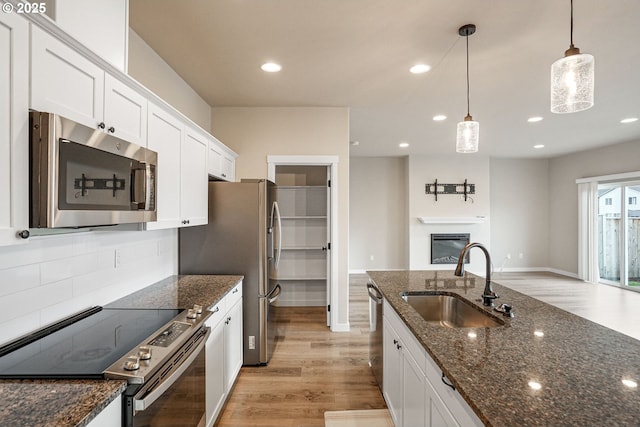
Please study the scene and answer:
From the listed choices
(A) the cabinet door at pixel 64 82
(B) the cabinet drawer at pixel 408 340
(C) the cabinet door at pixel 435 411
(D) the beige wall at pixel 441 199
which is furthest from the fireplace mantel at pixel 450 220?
(A) the cabinet door at pixel 64 82

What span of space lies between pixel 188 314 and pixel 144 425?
2.00 feet

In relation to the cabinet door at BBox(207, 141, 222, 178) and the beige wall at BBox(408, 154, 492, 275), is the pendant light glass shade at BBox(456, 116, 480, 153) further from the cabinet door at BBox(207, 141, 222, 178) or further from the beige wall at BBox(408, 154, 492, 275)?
the beige wall at BBox(408, 154, 492, 275)

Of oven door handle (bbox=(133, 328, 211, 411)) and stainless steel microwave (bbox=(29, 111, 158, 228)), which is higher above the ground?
stainless steel microwave (bbox=(29, 111, 158, 228))

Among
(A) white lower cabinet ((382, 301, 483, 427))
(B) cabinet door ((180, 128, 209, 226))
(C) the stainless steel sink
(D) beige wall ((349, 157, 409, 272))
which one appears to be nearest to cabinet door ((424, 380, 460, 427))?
(A) white lower cabinet ((382, 301, 483, 427))

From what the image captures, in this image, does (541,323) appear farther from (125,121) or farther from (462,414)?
(125,121)

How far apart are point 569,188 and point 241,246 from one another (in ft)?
25.9

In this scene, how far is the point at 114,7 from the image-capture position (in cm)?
160

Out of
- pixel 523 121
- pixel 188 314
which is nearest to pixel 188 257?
pixel 188 314

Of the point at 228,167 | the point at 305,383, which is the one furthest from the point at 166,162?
the point at 305,383

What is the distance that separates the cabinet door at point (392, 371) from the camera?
192 centimetres

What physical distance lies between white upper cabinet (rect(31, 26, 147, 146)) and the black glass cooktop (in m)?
0.92

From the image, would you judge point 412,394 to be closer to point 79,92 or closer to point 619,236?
point 79,92

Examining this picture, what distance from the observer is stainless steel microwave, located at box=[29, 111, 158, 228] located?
1.11 m

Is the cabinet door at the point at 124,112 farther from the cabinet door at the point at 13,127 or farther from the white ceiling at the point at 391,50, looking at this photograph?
the white ceiling at the point at 391,50
